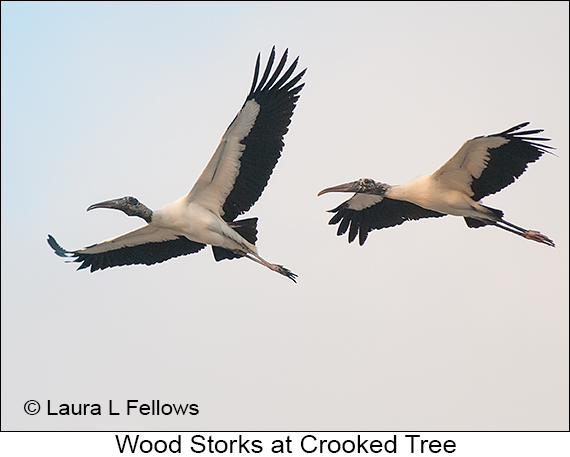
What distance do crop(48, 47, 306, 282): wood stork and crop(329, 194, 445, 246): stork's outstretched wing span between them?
1.62 meters

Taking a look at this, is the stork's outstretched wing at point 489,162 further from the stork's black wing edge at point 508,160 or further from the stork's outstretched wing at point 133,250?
the stork's outstretched wing at point 133,250

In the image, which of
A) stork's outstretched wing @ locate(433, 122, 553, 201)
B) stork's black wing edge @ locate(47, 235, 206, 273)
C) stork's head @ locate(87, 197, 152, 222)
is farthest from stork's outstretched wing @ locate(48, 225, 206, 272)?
stork's outstretched wing @ locate(433, 122, 553, 201)

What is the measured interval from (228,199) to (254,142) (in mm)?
1155

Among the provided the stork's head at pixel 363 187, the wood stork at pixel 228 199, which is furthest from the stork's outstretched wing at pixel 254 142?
the stork's head at pixel 363 187

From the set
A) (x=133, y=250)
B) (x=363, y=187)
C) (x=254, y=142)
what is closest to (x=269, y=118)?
(x=254, y=142)

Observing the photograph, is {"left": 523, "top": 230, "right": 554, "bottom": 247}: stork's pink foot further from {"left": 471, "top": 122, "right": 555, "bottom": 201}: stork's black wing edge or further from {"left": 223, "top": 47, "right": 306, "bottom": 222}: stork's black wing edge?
{"left": 223, "top": 47, "right": 306, "bottom": 222}: stork's black wing edge

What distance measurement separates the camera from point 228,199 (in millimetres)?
17484

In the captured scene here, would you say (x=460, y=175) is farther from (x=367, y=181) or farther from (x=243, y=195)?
(x=243, y=195)

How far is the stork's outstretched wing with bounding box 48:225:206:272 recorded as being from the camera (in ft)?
60.5

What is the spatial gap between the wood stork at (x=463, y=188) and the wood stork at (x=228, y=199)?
4.56ft

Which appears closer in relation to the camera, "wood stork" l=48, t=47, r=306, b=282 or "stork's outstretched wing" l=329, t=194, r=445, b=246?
"wood stork" l=48, t=47, r=306, b=282

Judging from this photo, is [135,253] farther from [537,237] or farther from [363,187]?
[537,237]
